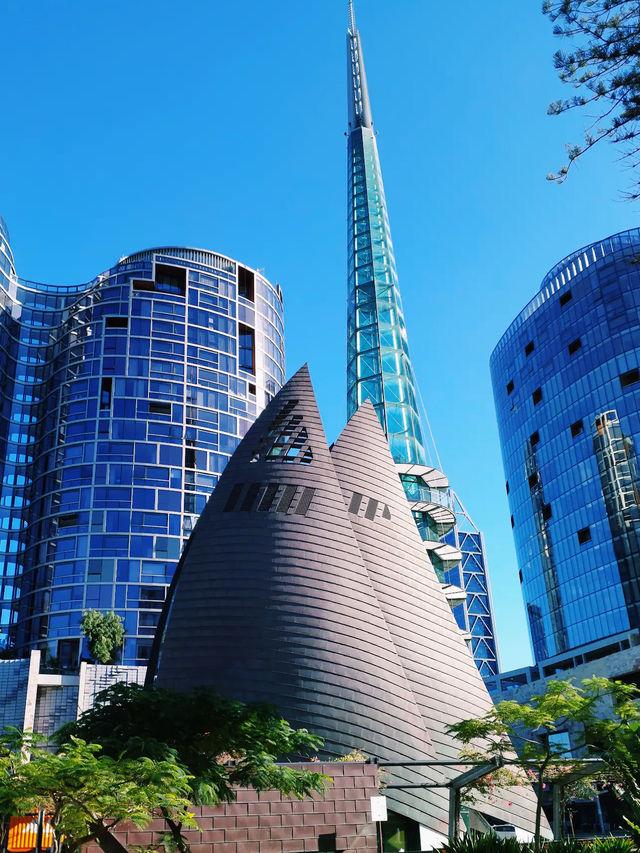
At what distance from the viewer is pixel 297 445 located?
1299 inches

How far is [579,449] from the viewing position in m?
83.1

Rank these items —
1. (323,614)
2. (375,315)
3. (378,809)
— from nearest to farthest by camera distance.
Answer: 1. (378,809)
2. (323,614)
3. (375,315)

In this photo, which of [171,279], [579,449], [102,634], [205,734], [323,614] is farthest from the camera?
[171,279]

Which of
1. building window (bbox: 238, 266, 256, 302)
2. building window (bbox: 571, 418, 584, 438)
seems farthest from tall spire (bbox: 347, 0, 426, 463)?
building window (bbox: 571, 418, 584, 438)

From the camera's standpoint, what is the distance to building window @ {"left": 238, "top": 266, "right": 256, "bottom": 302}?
91375 millimetres

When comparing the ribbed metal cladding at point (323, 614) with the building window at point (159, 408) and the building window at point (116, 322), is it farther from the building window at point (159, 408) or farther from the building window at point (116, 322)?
the building window at point (116, 322)

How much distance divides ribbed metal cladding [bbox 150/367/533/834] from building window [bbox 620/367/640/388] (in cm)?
5304

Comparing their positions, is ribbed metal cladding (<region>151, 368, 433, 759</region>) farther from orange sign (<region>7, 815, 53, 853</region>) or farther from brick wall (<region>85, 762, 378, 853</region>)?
orange sign (<region>7, 815, 53, 853</region>)

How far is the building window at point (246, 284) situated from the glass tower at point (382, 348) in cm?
1120

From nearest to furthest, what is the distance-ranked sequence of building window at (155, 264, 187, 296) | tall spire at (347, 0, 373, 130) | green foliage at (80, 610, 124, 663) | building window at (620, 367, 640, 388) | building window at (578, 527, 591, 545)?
green foliage at (80, 610, 124, 663) < building window at (620, 367, 640, 388) < building window at (578, 527, 591, 545) < building window at (155, 264, 187, 296) < tall spire at (347, 0, 373, 130)

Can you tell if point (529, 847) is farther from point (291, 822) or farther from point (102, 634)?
point (102, 634)

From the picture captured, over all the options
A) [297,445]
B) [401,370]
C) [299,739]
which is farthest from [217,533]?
[401,370]

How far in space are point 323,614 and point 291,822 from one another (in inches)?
341

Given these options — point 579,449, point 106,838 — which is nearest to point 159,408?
point 579,449
